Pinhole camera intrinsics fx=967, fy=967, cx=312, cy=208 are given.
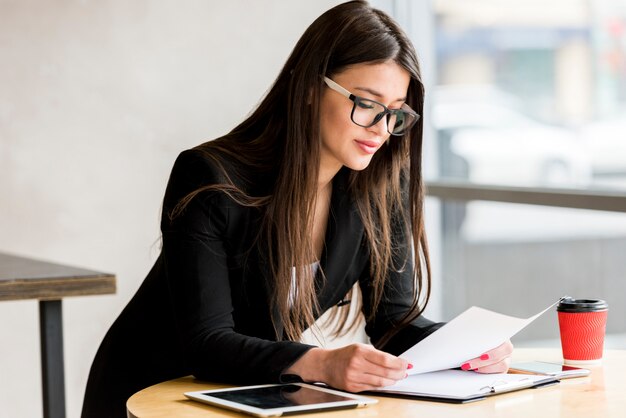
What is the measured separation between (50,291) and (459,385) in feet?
3.70

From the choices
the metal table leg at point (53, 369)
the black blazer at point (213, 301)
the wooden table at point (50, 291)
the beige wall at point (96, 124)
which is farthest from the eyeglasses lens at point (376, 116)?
the beige wall at point (96, 124)

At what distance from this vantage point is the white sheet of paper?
5.17 feet

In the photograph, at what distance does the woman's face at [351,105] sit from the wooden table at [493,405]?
519 mm

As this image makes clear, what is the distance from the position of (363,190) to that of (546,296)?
1812 millimetres

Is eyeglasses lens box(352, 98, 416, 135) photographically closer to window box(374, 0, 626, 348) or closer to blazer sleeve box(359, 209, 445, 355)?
blazer sleeve box(359, 209, 445, 355)

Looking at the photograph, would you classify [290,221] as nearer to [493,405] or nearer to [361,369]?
[361,369]

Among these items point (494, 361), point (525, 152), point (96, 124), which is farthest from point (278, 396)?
point (96, 124)

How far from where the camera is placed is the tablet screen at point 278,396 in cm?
137

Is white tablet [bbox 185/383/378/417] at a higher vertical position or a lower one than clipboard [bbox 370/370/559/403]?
higher

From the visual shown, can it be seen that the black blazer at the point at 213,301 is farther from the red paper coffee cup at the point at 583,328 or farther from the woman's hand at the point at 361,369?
the red paper coffee cup at the point at 583,328

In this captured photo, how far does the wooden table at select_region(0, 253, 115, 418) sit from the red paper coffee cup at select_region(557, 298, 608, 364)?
3.58 ft

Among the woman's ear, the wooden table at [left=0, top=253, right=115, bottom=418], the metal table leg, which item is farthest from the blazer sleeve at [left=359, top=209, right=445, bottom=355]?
the metal table leg

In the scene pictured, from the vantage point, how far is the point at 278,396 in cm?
142

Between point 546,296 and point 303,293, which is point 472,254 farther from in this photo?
point 303,293
